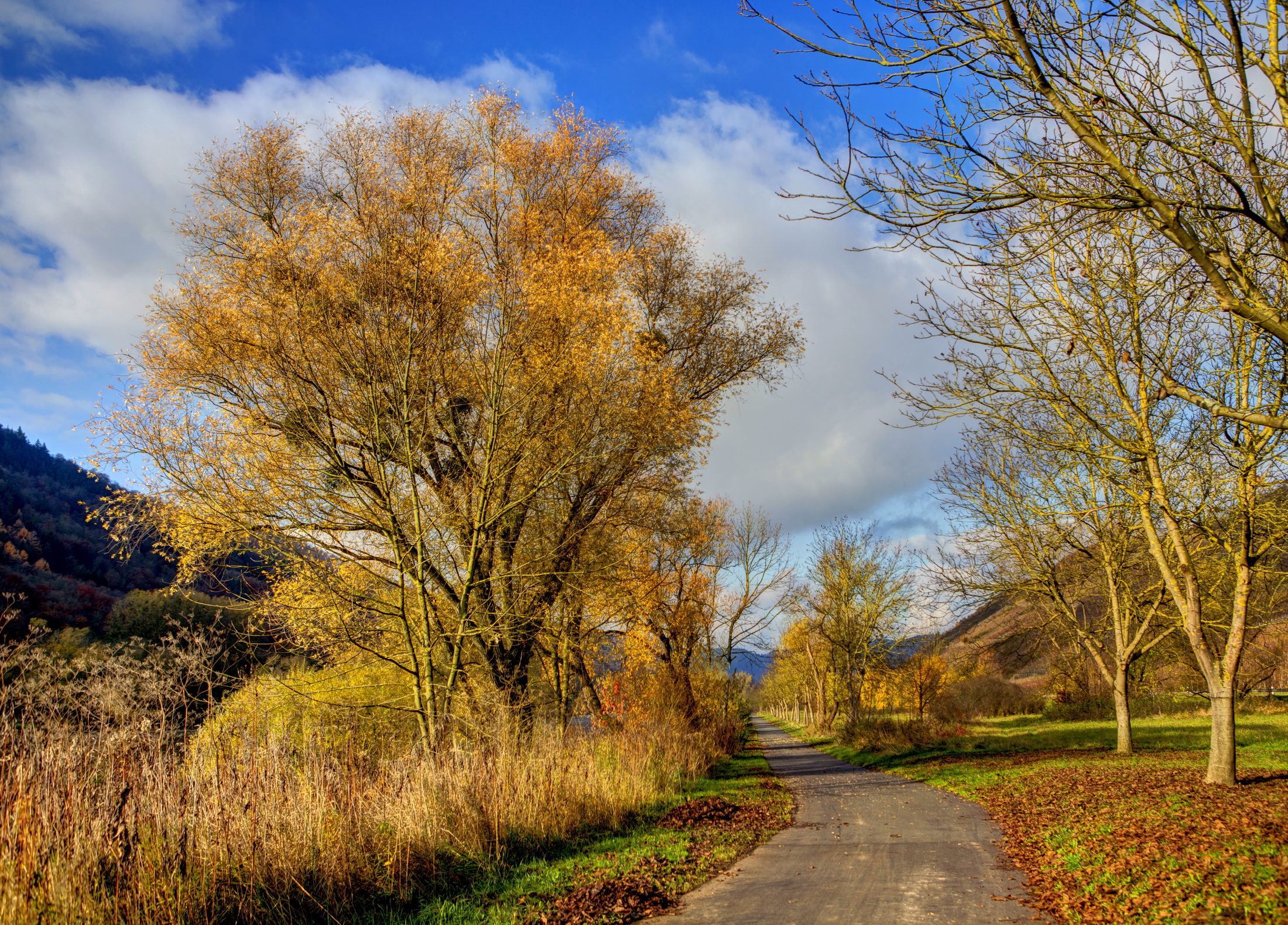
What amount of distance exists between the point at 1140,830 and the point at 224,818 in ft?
28.8

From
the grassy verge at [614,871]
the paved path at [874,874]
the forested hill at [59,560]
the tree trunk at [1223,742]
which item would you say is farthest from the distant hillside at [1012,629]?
the forested hill at [59,560]

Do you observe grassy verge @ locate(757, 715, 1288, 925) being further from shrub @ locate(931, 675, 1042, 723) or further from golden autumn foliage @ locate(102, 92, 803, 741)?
shrub @ locate(931, 675, 1042, 723)

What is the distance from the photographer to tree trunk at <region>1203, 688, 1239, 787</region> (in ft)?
31.9

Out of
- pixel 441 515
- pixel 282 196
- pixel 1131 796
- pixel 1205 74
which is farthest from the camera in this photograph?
pixel 282 196

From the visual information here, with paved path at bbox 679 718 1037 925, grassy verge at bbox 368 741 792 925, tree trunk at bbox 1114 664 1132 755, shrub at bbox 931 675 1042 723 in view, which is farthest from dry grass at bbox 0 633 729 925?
shrub at bbox 931 675 1042 723

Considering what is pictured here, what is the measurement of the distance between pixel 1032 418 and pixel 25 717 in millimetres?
16168

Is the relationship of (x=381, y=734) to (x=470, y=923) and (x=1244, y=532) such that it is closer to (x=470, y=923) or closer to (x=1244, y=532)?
(x=470, y=923)

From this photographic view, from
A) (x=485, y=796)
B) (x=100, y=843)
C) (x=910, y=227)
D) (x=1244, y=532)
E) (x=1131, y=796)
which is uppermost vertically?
(x=910, y=227)

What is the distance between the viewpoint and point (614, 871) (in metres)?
6.81

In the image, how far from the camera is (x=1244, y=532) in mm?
10250

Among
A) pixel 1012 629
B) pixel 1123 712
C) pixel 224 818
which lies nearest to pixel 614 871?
pixel 224 818

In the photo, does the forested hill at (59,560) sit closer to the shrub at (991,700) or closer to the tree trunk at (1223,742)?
the tree trunk at (1223,742)

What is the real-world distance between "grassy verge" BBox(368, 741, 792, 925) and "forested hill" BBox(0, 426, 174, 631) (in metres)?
23.5

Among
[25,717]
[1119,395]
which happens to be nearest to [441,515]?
[25,717]
